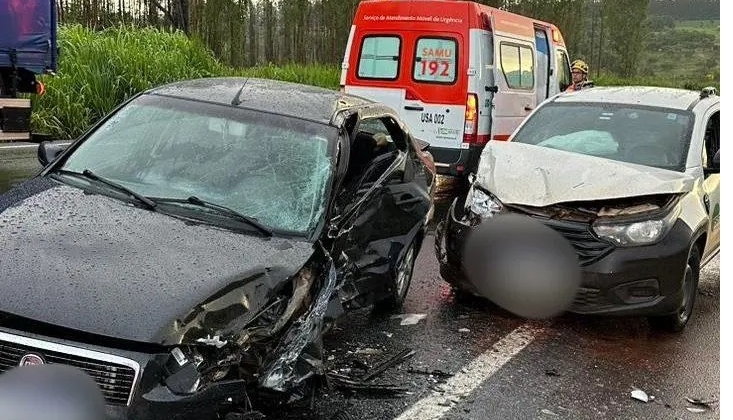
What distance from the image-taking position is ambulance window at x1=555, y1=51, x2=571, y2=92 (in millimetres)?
13969

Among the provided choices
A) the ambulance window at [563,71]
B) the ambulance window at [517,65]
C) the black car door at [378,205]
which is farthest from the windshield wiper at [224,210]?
the ambulance window at [563,71]

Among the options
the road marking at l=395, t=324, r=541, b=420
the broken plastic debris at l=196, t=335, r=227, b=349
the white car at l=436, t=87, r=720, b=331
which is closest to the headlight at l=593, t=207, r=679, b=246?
the white car at l=436, t=87, r=720, b=331

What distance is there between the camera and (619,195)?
5.47 m

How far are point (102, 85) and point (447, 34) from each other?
6.69 metres

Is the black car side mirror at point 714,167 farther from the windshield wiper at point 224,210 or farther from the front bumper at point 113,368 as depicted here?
the front bumper at point 113,368

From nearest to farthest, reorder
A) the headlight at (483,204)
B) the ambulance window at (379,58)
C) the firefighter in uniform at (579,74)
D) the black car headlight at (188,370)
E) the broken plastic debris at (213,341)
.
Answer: the black car headlight at (188,370), the broken plastic debris at (213,341), the headlight at (483,204), the ambulance window at (379,58), the firefighter in uniform at (579,74)

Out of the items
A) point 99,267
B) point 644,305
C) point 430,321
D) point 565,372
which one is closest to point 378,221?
point 430,321

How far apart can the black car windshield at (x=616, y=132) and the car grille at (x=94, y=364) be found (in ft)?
15.4

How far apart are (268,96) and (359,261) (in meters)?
1.15

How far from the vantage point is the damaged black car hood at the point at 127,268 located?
2891 millimetres

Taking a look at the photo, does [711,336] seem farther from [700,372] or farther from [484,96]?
[484,96]

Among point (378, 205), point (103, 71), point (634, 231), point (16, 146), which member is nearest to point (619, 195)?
point (634, 231)

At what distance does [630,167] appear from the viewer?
19.5 feet

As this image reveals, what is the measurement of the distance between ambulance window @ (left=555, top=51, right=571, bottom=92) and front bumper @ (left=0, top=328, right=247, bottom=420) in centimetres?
1211
